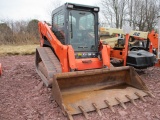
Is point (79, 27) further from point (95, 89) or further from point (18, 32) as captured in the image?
point (18, 32)

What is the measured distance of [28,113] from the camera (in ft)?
12.8

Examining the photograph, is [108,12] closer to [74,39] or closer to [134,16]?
[134,16]

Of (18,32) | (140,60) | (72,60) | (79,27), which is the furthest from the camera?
(18,32)

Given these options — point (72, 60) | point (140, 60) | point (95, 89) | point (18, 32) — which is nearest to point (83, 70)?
point (72, 60)

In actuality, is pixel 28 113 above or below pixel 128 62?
below

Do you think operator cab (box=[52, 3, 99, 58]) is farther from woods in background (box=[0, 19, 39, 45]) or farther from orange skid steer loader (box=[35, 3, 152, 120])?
woods in background (box=[0, 19, 39, 45])

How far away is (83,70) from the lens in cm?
480

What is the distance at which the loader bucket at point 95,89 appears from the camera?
3.94 meters

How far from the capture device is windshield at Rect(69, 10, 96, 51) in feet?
16.7

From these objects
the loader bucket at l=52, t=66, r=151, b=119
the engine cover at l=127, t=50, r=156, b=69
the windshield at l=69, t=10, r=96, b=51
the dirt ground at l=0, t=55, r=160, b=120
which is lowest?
the dirt ground at l=0, t=55, r=160, b=120

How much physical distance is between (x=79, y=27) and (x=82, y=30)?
11 cm

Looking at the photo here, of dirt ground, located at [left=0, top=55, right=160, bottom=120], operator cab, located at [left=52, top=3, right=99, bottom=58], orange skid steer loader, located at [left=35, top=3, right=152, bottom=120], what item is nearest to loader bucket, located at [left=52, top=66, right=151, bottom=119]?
orange skid steer loader, located at [left=35, top=3, right=152, bottom=120]

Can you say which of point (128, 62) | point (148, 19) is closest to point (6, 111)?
point (128, 62)

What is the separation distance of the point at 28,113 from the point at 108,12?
23996mm
